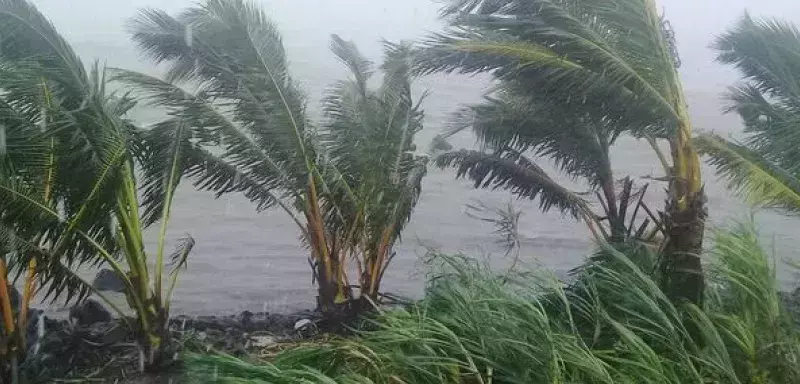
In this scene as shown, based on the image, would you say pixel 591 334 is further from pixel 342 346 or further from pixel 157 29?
pixel 157 29

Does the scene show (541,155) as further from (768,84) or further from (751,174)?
(751,174)

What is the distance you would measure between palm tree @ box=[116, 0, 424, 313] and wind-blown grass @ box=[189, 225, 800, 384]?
1.54 meters

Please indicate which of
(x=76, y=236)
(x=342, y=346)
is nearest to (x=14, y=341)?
(x=76, y=236)

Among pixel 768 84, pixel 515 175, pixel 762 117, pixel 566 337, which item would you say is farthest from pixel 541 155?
pixel 566 337

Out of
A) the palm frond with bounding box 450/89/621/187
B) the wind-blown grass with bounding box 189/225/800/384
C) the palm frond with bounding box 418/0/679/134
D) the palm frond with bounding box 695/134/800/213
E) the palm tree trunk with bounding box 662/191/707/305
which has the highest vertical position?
the palm frond with bounding box 418/0/679/134

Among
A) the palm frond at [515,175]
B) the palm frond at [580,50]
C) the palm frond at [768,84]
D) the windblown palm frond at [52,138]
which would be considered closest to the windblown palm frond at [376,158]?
the palm frond at [515,175]

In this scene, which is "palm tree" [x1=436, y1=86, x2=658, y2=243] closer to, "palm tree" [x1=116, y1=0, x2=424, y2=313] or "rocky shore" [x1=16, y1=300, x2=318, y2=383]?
"palm tree" [x1=116, y1=0, x2=424, y2=313]

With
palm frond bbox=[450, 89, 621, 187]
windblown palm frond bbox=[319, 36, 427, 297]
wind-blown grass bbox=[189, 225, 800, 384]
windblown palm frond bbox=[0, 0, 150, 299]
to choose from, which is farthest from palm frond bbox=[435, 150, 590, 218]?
windblown palm frond bbox=[0, 0, 150, 299]

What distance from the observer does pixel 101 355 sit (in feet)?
20.0

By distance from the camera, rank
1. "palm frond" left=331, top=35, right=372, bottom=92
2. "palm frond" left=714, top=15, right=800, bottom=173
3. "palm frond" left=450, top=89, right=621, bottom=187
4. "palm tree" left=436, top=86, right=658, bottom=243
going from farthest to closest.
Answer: "palm frond" left=331, top=35, right=372, bottom=92
"palm tree" left=436, top=86, right=658, bottom=243
"palm frond" left=450, top=89, right=621, bottom=187
"palm frond" left=714, top=15, right=800, bottom=173

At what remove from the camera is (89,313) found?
7.18 m

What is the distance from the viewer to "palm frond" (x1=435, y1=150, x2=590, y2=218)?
23.2 feet

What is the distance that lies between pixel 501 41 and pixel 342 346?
7.16 ft

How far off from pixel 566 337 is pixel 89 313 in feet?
15.1
